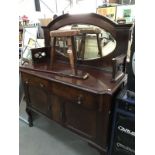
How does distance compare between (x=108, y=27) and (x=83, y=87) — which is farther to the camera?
(x=108, y=27)

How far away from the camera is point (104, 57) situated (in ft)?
5.03

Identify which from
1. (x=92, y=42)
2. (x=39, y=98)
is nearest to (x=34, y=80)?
(x=39, y=98)

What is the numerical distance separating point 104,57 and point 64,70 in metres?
0.39

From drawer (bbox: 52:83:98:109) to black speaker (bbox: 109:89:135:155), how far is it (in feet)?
0.60

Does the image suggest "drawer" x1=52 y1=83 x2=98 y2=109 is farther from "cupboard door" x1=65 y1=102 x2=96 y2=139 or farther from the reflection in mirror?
the reflection in mirror

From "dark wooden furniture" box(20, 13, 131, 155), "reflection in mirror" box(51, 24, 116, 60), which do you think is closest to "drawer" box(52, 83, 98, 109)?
"dark wooden furniture" box(20, 13, 131, 155)

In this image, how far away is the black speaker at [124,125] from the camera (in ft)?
3.89

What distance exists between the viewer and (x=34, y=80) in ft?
→ 5.45

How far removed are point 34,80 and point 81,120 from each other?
24.4 inches

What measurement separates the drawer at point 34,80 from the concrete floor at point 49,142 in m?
0.61

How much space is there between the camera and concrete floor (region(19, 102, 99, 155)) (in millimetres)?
1697

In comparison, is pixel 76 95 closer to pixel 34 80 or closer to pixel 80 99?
pixel 80 99
